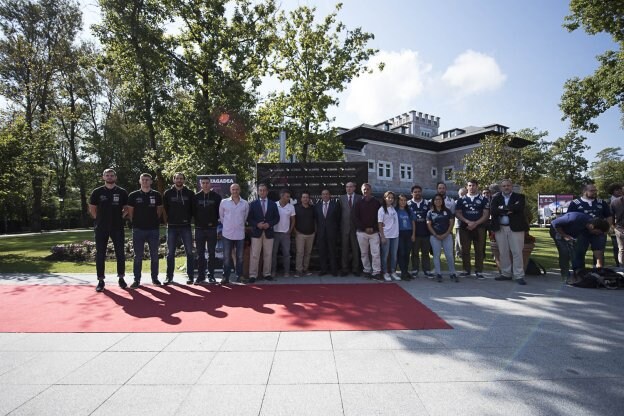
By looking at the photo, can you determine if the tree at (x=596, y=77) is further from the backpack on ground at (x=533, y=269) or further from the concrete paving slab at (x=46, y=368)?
the concrete paving slab at (x=46, y=368)

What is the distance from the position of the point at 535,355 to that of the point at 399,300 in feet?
7.52

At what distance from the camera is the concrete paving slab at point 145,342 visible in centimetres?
366

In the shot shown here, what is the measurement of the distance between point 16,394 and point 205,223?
4.38 meters

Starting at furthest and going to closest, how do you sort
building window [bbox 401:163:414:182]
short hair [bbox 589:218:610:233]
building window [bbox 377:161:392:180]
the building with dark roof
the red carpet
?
1. building window [bbox 401:163:414:182]
2. building window [bbox 377:161:392:180]
3. the building with dark roof
4. short hair [bbox 589:218:610:233]
5. the red carpet

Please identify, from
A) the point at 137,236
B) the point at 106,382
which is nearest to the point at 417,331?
the point at 106,382

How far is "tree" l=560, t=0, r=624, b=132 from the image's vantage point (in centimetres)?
1402

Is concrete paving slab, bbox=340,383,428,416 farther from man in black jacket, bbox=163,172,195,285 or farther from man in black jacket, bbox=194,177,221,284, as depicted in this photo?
man in black jacket, bbox=163,172,195,285

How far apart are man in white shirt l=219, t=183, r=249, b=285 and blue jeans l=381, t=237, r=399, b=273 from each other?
316 cm

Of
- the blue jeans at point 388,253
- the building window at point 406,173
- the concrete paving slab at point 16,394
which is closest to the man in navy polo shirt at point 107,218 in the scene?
the concrete paving slab at point 16,394

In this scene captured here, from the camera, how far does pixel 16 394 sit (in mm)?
2742

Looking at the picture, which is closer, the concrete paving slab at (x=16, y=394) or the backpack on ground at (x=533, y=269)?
the concrete paving slab at (x=16, y=394)

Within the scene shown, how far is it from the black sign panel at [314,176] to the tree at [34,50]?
25303mm

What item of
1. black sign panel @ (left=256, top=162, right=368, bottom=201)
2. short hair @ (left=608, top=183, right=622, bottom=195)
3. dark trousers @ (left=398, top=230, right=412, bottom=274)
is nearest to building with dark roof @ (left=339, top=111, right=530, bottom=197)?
black sign panel @ (left=256, top=162, right=368, bottom=201)

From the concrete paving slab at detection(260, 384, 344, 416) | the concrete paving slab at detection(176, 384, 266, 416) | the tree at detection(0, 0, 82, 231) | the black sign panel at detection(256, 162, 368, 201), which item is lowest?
the concrete paving slab at detection(176, 384, 266, 416)
